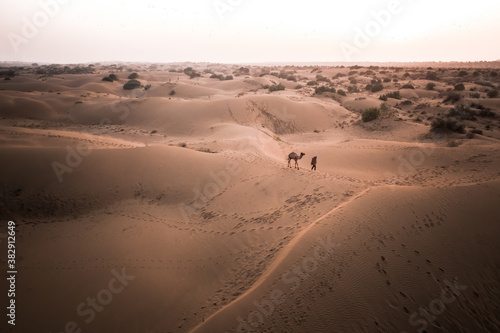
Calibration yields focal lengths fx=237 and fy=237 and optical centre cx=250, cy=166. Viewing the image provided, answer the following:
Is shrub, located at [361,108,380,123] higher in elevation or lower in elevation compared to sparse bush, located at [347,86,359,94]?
lower

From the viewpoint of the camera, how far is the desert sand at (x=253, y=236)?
4027 mm

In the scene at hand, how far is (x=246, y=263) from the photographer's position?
235 inches

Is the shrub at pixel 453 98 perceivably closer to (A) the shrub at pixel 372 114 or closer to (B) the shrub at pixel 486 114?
(B) the shrub at pixel 486 114

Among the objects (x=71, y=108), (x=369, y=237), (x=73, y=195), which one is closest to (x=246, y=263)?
(x=369, y=237)

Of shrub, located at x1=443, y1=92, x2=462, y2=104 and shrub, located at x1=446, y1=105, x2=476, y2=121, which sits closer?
shrub, located at x1=446, y1=105, x2=476, y2=121

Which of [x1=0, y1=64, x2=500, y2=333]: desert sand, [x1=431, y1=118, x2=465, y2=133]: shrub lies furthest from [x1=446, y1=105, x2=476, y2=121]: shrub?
[x1=431, y1=118, x2=465, y2=133]: shrub

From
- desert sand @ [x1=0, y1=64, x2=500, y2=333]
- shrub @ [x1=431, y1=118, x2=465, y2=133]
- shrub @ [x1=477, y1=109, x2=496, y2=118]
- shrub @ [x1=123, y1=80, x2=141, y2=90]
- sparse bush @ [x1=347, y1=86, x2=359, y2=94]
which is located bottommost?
desert sand @ [x1=0, y1=64, x2=500, y2=333]

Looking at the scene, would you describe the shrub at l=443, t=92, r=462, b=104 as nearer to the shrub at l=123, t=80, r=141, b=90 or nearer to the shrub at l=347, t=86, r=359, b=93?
the shrub at l=347, t=86, r=359, b=93

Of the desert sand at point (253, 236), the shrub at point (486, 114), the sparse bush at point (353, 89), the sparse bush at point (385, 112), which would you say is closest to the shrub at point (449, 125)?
the desert sand at point (253, 236)

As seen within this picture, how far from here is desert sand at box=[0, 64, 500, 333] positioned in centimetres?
Answer: 403

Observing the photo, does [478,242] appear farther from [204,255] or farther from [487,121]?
[487,121]

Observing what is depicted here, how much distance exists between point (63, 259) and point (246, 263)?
195 inches

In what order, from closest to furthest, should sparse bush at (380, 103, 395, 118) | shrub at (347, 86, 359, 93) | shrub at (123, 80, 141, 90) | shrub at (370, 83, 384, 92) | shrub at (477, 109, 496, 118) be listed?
shrub at (477, 109, 496, 118) → sparse bush at (380, 103, 395, 118) → shrub at (370, 83, 384, 92) → shrub at (347, 86, 359, 93) → shrub at (123, 80, 141, 90)

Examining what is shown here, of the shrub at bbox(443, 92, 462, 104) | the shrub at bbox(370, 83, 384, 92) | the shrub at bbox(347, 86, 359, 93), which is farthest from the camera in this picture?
the shrub at bbox(347, 86, 359, 93)
